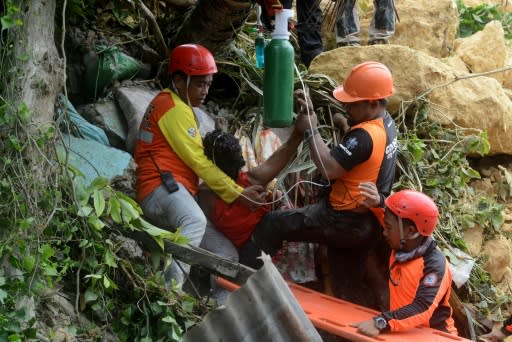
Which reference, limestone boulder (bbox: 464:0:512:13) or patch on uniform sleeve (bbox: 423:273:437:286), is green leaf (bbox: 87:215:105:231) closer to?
patch on uniform sleeve (bbox: 423:273:437:286)

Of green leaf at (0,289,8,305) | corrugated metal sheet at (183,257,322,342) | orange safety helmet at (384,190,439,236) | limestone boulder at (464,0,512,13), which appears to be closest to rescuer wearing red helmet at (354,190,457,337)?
orange safety helmet at (384,190,439,236)

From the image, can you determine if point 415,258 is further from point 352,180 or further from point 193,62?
point 193,62

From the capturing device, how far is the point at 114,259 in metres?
5.31

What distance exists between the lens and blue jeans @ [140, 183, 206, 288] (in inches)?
231

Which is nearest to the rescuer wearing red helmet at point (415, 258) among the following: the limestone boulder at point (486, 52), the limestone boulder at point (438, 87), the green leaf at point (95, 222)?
the green leaf at point (95, 222)

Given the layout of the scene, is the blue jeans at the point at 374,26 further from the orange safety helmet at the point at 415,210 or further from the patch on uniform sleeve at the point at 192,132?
the orange safety helmet at the point at 415,210

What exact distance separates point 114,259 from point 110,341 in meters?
0.47

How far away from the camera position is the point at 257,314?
443 cm

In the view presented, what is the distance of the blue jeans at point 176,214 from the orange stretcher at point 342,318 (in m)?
0.31

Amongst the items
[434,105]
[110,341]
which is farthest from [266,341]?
[434,105]

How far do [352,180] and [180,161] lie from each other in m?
1.15

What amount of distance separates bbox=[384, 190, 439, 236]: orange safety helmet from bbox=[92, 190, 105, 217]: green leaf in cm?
193

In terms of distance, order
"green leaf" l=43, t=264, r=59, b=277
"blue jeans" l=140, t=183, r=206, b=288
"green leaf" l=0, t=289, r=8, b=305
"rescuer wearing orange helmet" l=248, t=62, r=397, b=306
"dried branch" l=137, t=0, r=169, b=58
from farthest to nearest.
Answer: "dried branch" l=137, t=0, r=169, b=58
"rescuer wearing orange helmet" l=248, t=62, r=397, b=306
"blue jeans" l=140, t=183, r=206, b=288
"green leaf" l=43, t=264, r=59, b=277
"green leaf" l=0, t=289, r=8, b=305

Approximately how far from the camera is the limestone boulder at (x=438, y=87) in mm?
7852
